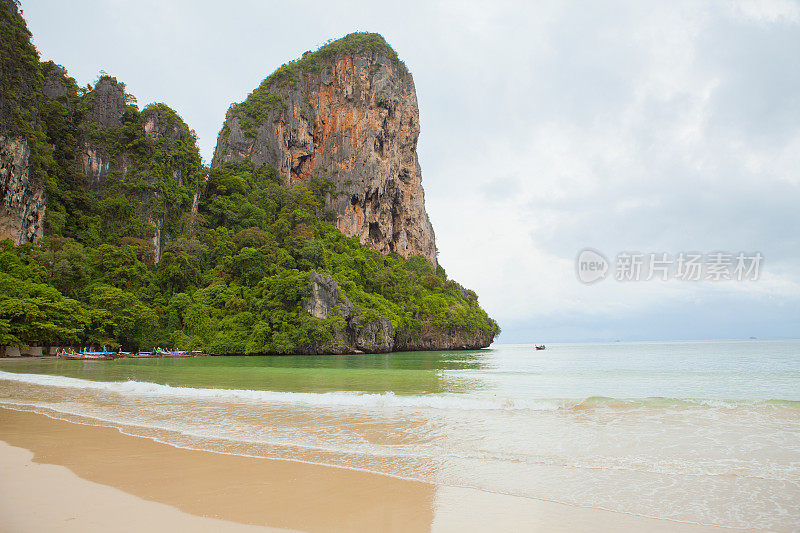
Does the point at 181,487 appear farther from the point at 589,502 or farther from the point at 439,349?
the point at 439,349

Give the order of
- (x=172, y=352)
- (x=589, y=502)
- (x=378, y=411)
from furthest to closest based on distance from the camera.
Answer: (x=172, y=352)
(x=378, y=411)
(x=589, y=502)

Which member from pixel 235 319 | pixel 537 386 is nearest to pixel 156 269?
pixel 235 319

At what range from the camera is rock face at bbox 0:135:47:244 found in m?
32.7

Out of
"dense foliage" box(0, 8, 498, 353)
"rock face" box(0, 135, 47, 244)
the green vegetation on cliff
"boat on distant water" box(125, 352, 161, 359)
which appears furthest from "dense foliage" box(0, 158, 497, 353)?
the green vegetation on cliff

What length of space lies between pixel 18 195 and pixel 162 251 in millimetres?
12286

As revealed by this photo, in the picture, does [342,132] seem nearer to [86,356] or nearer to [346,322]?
[346,322]

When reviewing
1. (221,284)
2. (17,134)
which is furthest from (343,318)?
(17,134)

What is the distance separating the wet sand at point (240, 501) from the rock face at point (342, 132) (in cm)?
5493

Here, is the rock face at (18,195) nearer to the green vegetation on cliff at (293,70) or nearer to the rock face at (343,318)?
the rock face at (343,318)

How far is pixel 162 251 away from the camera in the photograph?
143 feet

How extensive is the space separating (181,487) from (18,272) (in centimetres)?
3651

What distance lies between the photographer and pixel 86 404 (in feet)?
31.1

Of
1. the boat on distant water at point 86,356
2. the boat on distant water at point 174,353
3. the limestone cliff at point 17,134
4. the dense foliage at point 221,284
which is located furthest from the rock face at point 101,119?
the boat on distant water at point 86,356

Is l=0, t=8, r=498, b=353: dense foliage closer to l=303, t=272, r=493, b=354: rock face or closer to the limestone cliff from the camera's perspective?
the limestone cliff
